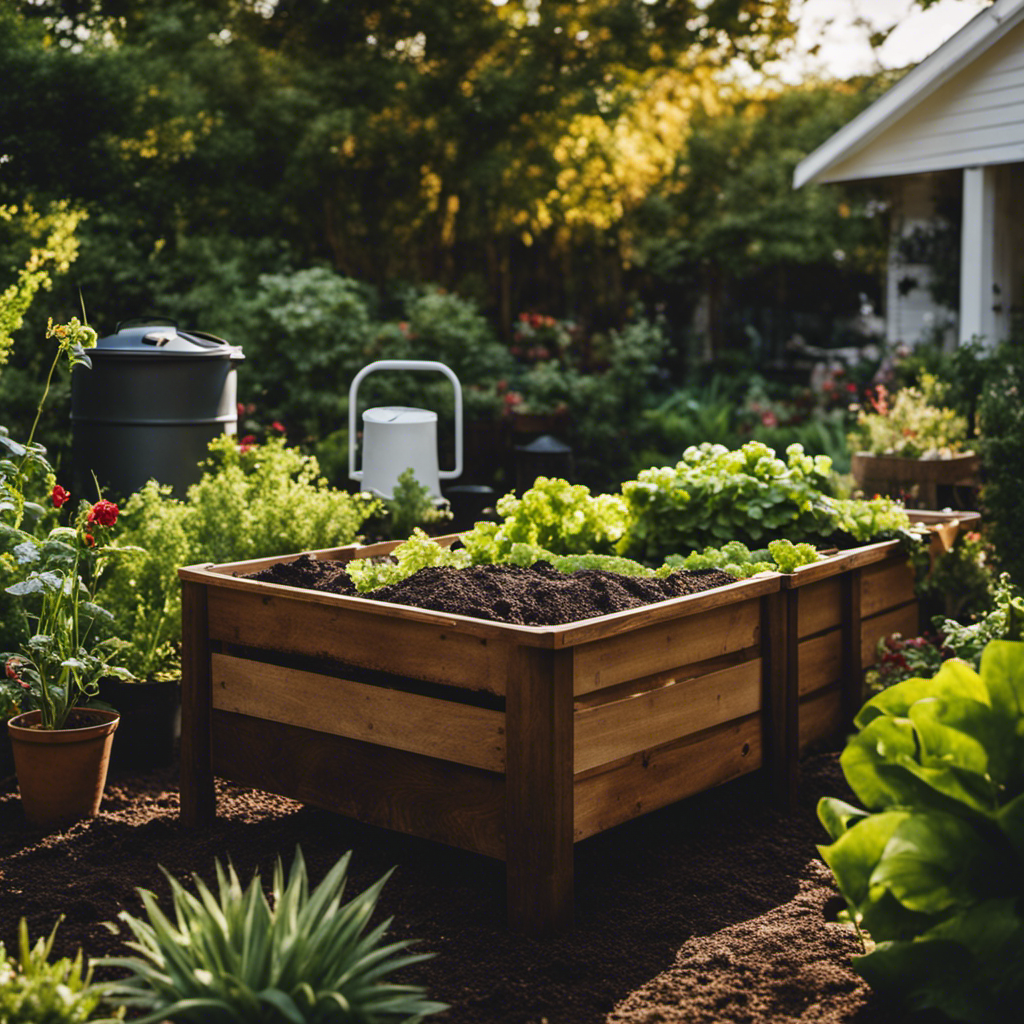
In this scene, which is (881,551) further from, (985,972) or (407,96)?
(407,96)

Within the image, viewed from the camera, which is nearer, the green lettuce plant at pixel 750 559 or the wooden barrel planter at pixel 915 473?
the green lettuce plant at pixel 750 559

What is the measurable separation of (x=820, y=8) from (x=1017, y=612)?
1412 cm

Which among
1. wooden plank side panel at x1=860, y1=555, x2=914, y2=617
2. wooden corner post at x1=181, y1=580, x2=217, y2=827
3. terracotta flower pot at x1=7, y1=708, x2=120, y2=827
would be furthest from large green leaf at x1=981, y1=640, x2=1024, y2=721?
terracotta flower pot at x1=7, y1=708, x2=120, y2=827

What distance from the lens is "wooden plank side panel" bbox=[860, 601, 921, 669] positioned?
4.19 m

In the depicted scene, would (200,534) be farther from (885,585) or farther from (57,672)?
(885,585)

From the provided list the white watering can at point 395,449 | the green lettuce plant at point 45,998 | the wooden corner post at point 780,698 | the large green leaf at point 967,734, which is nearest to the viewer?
the green lettuce plant at point 45,998

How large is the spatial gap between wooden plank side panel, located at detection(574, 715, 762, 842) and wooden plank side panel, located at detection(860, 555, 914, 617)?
87 cm

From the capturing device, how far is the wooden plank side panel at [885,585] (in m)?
4.20

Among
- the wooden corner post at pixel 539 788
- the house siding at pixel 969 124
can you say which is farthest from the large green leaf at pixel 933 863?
the house siding at pixel 969 124

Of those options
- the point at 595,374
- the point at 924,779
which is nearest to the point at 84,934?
the point at 924,779

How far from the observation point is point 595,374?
11.4 m

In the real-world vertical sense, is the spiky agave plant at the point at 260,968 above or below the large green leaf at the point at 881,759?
below

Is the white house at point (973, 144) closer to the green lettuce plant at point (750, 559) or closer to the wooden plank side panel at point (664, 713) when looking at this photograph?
the green lettuce plant at point (750, 559)

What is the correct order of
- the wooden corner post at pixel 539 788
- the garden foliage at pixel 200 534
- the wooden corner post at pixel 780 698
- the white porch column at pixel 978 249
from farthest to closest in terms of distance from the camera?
the white porch column at pixel 978 249, the garden foliage at pixel 200 534, the wooden corner post at pixel 780 698, the wooden corner post at pixel 539 788
